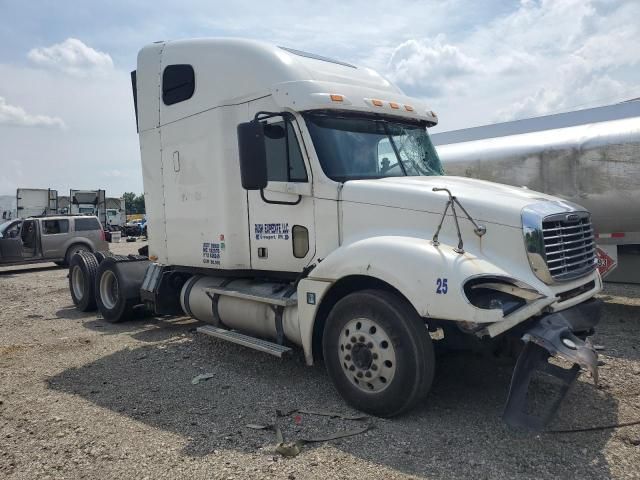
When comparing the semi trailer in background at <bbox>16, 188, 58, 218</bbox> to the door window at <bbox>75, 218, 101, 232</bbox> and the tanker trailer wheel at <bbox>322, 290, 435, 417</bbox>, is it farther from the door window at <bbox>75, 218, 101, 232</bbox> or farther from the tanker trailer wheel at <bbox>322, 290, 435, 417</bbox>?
the tanker trailer wheel at <bbox>322, 290, 435, 417</bbox>

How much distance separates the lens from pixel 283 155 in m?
5.20

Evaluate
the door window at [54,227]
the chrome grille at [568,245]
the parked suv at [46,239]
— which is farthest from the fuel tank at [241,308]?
the door window at [54,227]

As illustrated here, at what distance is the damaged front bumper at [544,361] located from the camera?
3.62 metres

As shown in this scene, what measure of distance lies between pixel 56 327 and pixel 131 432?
4892 millimetres

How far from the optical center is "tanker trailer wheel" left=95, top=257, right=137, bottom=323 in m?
8.22

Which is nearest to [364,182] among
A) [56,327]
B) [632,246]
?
[632,246]

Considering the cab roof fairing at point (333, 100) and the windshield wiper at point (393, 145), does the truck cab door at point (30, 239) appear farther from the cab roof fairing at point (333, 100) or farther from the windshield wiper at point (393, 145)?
the windshield wiper at point (393, 145)

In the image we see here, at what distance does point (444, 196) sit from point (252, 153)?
5.64 feet

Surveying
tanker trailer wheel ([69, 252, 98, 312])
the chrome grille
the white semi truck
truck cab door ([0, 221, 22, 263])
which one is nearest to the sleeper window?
the white semi truck

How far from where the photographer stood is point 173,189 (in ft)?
22.1

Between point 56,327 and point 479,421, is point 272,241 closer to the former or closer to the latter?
point 479,421

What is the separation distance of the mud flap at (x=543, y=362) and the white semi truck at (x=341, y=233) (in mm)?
12

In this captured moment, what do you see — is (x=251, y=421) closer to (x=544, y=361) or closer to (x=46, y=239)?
(x=544, y=361)

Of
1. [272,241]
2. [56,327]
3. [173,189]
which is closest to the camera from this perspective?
[272,241]
